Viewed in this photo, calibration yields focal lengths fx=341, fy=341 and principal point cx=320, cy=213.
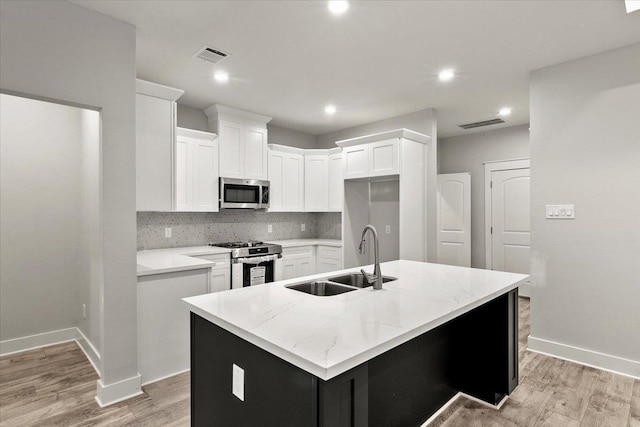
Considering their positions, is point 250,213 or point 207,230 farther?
point 250,213

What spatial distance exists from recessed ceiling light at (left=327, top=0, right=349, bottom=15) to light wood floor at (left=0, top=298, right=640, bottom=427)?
2779mm

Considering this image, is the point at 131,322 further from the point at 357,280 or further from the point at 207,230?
the point at 207,230

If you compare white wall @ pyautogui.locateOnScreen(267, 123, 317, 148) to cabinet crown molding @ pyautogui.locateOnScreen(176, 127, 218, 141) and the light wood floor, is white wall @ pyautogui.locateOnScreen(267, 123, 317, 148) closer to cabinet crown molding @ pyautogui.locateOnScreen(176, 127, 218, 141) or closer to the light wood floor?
cabinet crown molding @ pyautogui.locateOnScreen(176, 127, 218, 141)

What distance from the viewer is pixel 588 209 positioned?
300 cm

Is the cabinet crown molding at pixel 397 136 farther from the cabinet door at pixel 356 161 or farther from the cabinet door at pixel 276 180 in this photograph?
Answer: the cabinet door at pixel 276 180

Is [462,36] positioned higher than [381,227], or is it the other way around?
[462,36]

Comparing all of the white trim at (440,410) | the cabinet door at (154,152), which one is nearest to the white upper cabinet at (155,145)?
the cabinet door at (154,152)

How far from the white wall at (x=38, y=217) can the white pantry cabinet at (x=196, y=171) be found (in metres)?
1.01

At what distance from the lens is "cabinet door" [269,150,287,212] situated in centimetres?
498

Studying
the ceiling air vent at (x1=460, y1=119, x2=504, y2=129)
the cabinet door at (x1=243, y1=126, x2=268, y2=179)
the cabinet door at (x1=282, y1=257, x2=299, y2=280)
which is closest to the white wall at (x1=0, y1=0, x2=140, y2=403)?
the cabinet door at (x1=243, y1=126, x2=268, y2=179)

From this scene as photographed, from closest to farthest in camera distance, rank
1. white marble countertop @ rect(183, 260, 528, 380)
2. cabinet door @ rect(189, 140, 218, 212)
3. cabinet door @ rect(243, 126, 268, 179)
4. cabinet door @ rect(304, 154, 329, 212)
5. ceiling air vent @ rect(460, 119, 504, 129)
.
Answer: white marble countertop @ rect(183, 260, 528, 380) → cabinet door @ rect(189, 140, 218, 212) → cabinet door @ rect(243, 126, 268, 179) → ceiling air vent @ rect(460, 119, 504, 129) → cabinet door @ rect(304, 154, 329, 212)

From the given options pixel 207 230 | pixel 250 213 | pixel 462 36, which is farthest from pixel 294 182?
pixel 462 36

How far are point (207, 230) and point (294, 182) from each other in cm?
149

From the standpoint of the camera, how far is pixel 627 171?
2.82 metres
